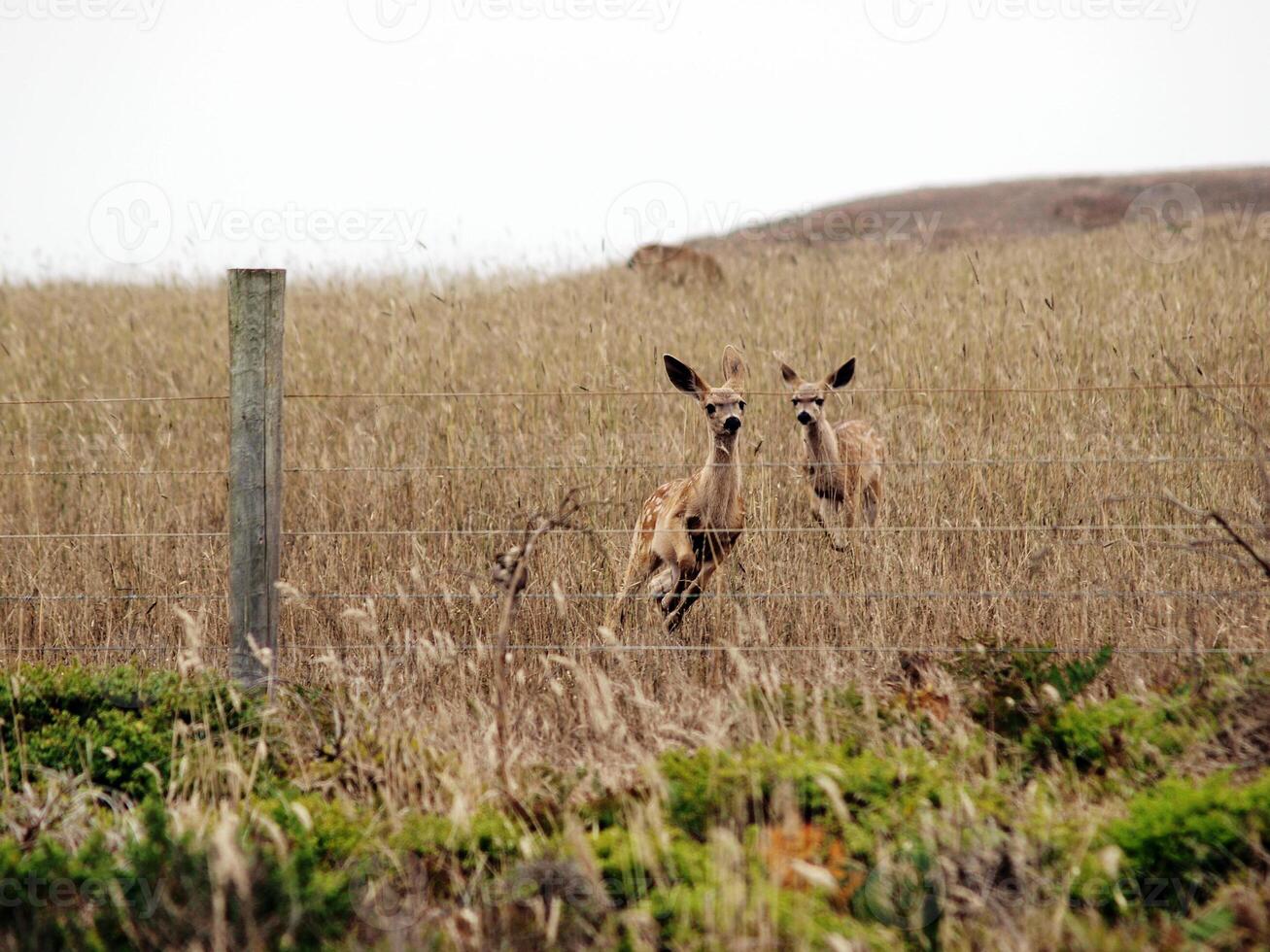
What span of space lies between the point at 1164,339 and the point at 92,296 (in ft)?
38.2

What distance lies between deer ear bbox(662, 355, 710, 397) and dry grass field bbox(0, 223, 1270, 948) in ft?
0.38

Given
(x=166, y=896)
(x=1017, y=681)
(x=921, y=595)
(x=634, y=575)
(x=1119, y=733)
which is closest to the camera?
(x=166, y=896)

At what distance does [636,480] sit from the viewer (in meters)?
7.24

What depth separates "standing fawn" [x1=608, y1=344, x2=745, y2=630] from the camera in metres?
6.04

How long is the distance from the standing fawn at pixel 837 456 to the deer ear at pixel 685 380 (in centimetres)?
120

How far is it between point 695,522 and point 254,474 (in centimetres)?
247

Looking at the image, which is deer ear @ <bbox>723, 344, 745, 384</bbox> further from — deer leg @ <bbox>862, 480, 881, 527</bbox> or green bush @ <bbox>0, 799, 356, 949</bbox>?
green bush @ <bbox>0, 799, 356, 949</bbox>

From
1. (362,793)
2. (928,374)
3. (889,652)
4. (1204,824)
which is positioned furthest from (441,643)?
(928,374)

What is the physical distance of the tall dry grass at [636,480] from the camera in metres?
5.42

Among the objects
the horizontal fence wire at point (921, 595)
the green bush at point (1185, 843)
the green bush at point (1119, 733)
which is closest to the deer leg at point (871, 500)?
the horizontal fence wire at point (921, 595)

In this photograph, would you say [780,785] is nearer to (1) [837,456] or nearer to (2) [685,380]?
(2) [685,380]
